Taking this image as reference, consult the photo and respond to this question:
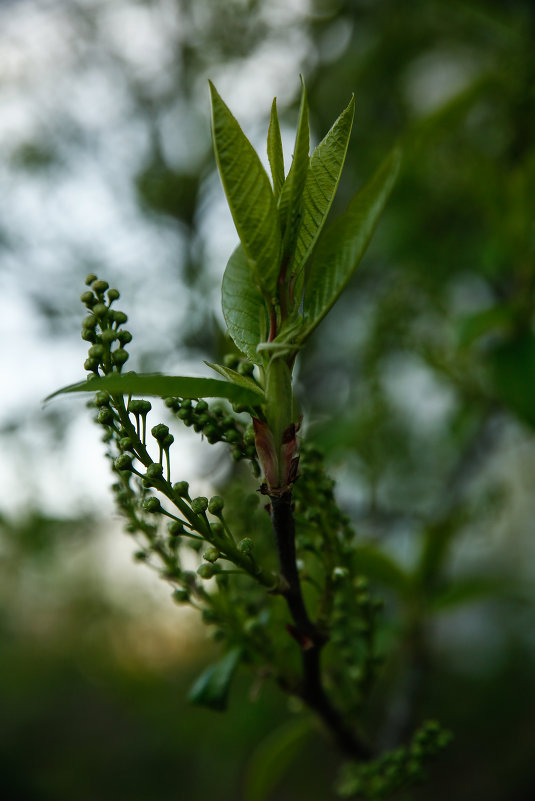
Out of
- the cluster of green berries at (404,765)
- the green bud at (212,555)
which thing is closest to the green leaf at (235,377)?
the green bud at (212,555)

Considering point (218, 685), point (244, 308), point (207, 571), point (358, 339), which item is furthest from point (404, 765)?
point (358, 339)

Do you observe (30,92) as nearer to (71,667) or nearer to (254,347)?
(254,347)

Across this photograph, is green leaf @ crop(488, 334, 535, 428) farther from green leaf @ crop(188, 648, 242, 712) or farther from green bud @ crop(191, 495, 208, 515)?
green bud @ crop(191, 495, 208, 515)

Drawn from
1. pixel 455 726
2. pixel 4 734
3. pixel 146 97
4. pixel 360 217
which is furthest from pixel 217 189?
pixel 4 734

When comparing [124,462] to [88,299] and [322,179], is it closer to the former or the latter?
[88,299]

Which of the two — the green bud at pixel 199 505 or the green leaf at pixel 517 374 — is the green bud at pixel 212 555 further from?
the green leaf at pixel 517 374

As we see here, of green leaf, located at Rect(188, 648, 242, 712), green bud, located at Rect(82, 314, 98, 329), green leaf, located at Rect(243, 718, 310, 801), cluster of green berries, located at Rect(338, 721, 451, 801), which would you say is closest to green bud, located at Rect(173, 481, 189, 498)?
green bud, located at Rect(82, 314, 98, 329)
